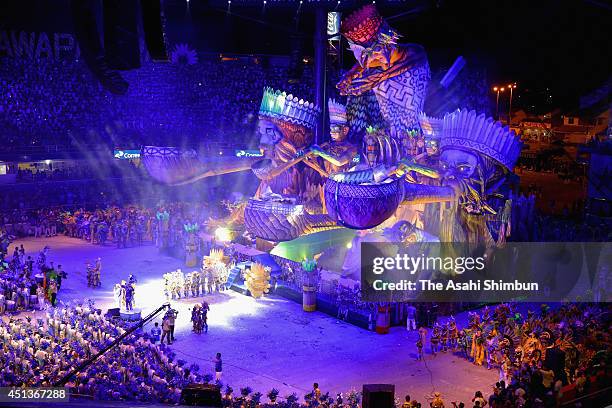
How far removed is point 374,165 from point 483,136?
294cm

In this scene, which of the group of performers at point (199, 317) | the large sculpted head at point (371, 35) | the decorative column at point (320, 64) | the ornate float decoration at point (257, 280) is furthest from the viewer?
the decorative column at point (320, 64)

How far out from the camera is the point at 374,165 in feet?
62.5

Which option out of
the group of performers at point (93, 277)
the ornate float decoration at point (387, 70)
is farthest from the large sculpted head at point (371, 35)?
the group of performers at point (93, 277)

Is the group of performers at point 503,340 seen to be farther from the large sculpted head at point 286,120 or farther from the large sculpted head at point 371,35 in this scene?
the large sculpted head at point 371,35

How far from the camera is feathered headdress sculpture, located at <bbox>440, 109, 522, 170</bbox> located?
61.1ft

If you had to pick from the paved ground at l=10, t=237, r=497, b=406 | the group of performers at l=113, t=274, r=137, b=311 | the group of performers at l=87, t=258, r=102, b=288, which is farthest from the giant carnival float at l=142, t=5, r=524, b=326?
the group of performers at l=113, t=274, r=137, b=311

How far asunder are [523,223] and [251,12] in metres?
18.2

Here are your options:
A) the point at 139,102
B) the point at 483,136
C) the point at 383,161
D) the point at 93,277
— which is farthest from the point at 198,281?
the point at 139,102

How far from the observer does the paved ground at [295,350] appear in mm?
14797

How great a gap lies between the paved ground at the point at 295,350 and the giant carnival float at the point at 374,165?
7.50ft

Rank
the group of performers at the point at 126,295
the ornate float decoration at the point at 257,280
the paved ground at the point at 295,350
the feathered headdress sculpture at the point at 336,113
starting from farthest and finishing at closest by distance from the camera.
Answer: the feathered headdress sculpture at the point at 336,113, the ornate float decoration at the point at 257,280, the group of performers at the point at 126,295, the paved ground at the point at 295,350

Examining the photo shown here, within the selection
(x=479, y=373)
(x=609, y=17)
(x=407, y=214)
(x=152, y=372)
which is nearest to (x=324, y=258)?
(x=407, y=214)

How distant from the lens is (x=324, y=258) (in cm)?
2134

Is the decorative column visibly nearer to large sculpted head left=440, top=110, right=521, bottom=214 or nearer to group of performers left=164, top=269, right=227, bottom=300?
large sculpted head left=440, top=110, right=521, bottom=214
